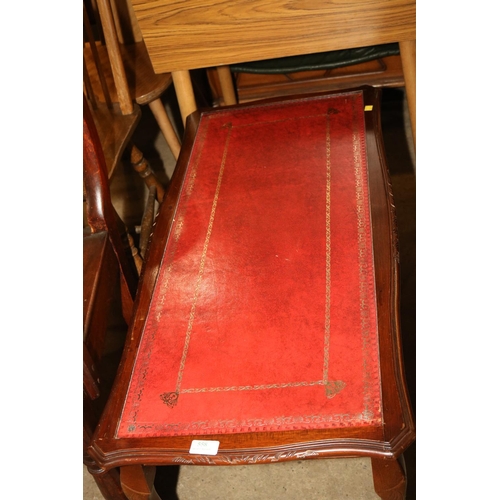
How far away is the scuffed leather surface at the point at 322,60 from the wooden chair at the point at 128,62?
40 centimetres

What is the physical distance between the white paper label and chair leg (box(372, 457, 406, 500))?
26 cm

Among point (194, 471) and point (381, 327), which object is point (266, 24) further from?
point (194, 471)

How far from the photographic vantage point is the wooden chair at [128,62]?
1.93 m

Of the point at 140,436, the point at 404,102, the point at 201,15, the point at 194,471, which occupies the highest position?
the point at 201,15

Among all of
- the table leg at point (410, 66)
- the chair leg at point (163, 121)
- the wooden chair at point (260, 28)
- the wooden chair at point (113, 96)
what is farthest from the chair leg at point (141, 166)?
the table leg at point (410, 66)

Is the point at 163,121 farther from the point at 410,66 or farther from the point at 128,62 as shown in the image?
the point at 410,66

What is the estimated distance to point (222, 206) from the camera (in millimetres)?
Result: 1579

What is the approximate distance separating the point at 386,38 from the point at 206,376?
122 cm

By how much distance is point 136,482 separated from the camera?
124 cm

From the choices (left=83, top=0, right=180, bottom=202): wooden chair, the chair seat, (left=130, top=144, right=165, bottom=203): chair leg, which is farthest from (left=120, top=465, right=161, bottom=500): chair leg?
(left=130, top=144, right=165, bottom=203): chair leg

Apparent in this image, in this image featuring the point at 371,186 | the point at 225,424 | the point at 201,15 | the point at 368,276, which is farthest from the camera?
the point at 201,15

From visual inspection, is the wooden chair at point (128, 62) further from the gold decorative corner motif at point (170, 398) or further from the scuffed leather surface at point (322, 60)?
the gold decorative corner motif at point (170, 398)

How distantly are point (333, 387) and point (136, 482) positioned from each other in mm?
411

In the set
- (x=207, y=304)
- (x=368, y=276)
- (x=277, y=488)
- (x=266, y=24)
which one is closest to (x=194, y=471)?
(x=277, y=488)
